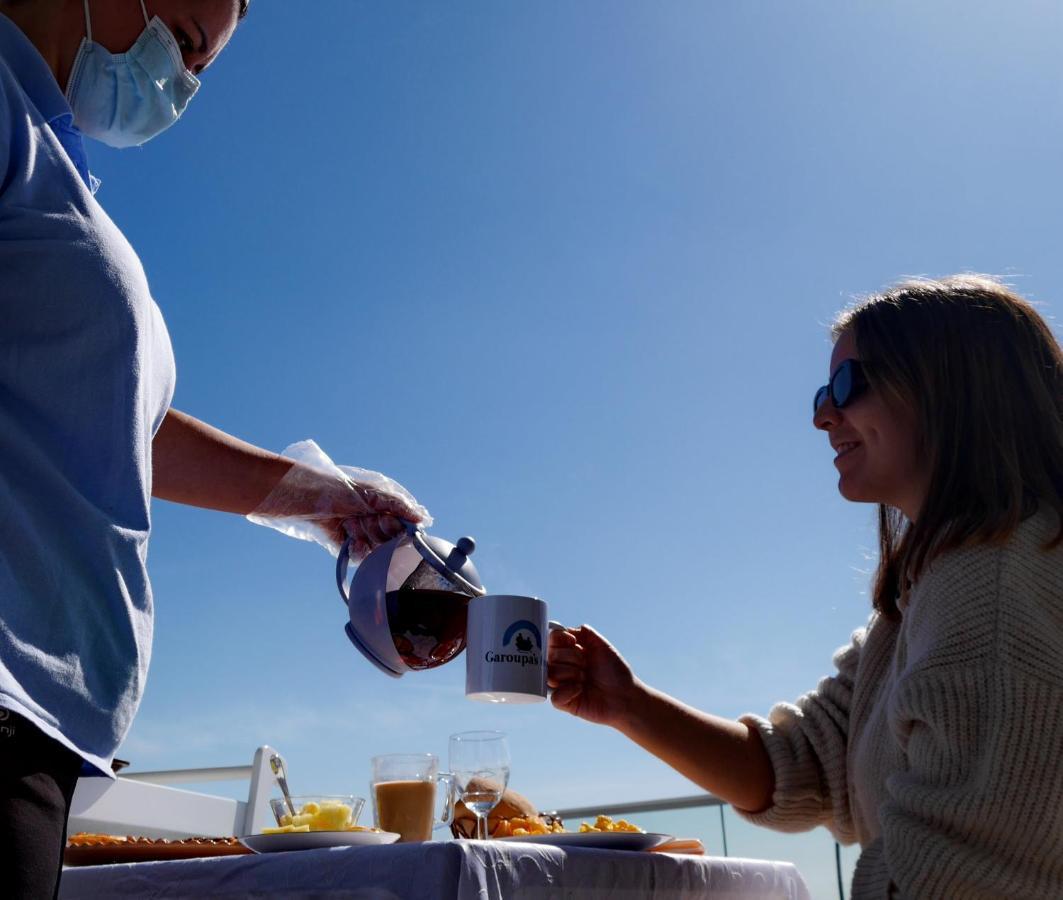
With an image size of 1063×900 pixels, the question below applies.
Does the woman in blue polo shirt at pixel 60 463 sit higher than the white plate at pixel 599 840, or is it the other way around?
the woman in blue polo shirt at pixel 60 463

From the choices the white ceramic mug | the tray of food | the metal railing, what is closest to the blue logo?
the white ceramic mug

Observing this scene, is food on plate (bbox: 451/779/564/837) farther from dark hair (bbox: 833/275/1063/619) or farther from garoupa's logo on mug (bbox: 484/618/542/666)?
dark hair (bbox: 833/275/1063/619)

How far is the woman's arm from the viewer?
70.4 inches

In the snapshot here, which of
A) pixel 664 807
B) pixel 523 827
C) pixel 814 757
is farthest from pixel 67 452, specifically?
pixel 664 807

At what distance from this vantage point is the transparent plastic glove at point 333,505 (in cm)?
166

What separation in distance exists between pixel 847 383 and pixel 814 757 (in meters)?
0.71

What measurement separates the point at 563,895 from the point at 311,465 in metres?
0.86

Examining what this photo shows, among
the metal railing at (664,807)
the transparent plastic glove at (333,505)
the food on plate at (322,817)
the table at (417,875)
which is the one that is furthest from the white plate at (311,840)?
the metal railing at (664,807)

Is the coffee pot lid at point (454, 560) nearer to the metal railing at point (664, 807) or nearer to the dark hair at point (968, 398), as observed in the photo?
the dark hair at point (968, 398)

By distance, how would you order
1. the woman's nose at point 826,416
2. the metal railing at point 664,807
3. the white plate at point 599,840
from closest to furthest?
the white plate at point 599,840 < the woman's nose at point 826,416 < the metal railing at point 664,807

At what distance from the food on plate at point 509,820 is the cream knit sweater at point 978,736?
513 mm

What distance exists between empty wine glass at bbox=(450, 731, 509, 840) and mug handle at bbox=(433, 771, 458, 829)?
30 millimetres

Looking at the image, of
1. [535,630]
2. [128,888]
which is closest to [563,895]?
[535,630]

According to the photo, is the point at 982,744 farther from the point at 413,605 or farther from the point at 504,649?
the point at 413,605
